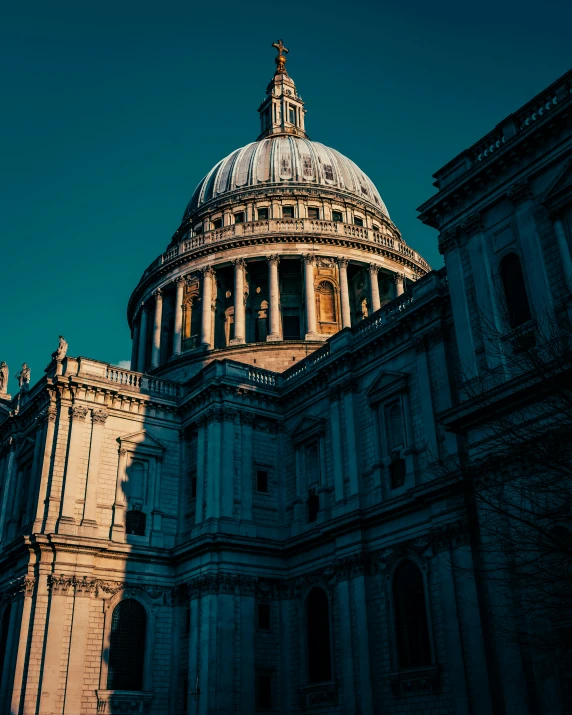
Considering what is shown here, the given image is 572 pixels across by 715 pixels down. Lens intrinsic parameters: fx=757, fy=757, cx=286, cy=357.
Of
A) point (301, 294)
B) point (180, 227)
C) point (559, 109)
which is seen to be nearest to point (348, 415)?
point (559, 109)

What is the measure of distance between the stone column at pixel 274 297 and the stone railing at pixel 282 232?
2375 millimetres

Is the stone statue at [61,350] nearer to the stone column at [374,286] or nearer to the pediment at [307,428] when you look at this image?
the pediment at [307,428]

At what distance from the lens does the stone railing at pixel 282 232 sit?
55.5 meters

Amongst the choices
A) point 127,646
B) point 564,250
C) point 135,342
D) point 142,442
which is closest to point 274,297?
point 135,342

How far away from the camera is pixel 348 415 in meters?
34.8

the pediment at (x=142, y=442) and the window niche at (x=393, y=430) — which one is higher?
the pediment at (x=142, y=442)

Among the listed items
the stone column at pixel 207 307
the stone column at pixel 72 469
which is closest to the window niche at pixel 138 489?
the stone column at pixel 72 469

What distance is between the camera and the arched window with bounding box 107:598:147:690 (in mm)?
33344

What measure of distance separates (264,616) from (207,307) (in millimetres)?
24703

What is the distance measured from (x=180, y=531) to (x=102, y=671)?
7.62 meters

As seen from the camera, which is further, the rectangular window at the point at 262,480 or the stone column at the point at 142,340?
the stone column at the point at 142,340

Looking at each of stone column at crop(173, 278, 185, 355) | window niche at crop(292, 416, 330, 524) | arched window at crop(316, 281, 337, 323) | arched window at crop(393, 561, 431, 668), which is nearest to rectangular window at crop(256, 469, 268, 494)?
window niche at crop(292, 416, 330, 524)

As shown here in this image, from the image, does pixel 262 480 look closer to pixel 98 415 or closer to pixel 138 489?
pixel 138 489

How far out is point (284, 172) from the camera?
2498 inches
